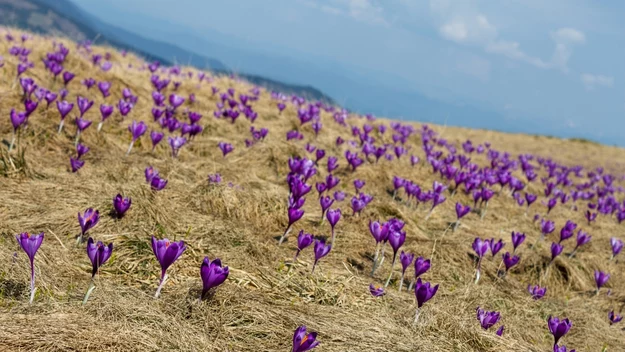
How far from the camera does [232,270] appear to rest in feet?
13.0

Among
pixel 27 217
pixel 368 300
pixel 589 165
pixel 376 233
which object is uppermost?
pixel 589 165

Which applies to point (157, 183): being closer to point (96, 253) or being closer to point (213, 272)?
point (96, 253)

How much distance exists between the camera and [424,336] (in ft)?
11.6

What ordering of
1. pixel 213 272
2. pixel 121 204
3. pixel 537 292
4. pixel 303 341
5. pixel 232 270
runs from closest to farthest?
1. pixel 303 341
2. pixel 213 272
3. pixel 232 270
4. pixel 121 204
5. pixel 537 292

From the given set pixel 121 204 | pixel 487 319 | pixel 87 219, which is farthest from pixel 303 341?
pixel 121 204

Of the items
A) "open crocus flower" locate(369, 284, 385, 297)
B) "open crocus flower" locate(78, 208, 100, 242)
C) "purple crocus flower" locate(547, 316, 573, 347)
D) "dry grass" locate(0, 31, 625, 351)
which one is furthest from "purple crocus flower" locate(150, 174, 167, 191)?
"purple crocus flower" locate(547, 316, 573, 347)

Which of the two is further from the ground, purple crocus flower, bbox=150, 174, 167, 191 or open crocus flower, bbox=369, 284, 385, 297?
purple crocus flower, bbox=150, 174, 167, 191

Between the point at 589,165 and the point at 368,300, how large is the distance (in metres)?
23.0

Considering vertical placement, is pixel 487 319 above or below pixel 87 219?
above

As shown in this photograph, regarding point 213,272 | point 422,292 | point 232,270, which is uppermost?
point 422,292

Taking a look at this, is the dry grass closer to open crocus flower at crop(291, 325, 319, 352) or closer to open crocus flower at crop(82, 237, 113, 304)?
open crocus flower at crop(82, 237, 113, 304)

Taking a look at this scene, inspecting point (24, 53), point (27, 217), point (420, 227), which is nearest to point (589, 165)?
point (420, 227)

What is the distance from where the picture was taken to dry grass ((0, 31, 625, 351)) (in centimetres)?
305

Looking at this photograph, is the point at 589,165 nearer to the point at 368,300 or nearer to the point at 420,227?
the point at 420,227
